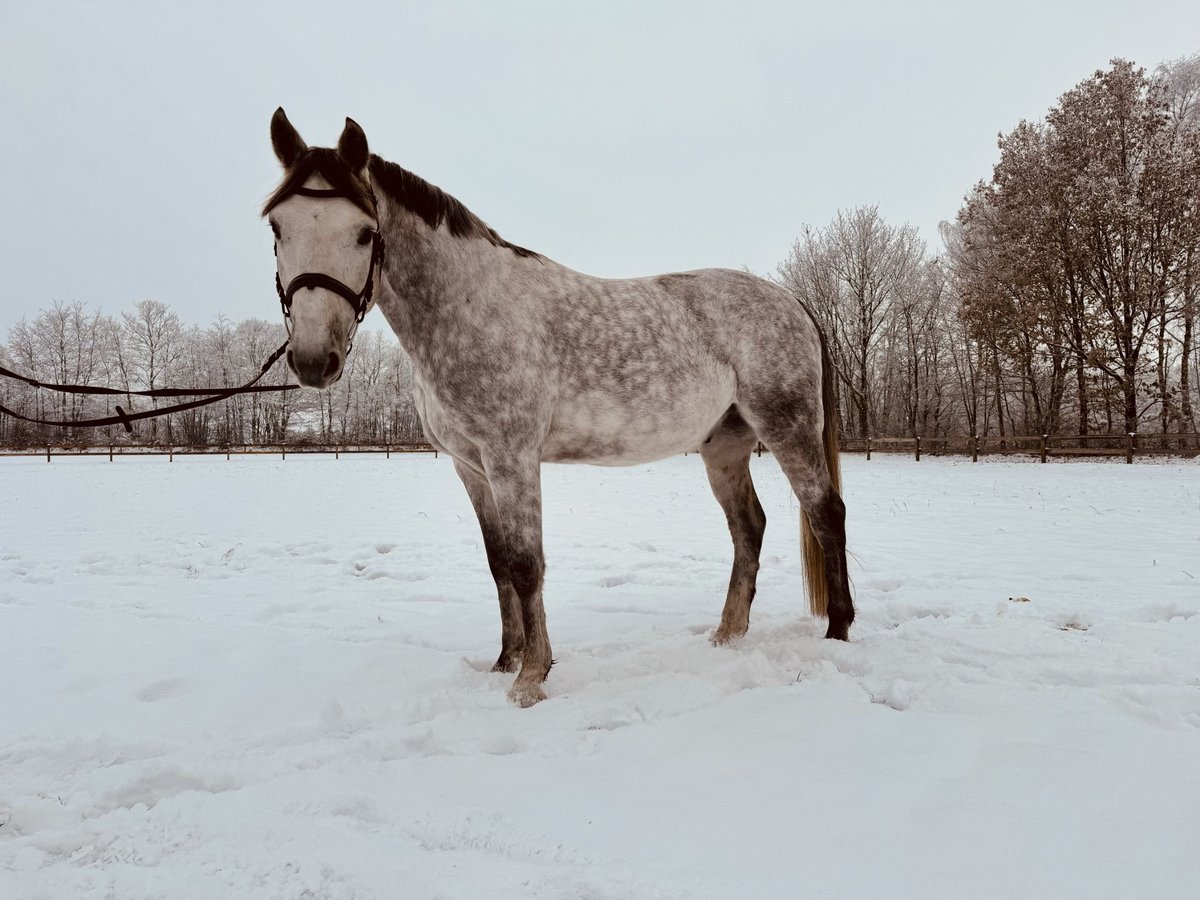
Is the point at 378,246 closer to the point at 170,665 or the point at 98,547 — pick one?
the point at 170,665

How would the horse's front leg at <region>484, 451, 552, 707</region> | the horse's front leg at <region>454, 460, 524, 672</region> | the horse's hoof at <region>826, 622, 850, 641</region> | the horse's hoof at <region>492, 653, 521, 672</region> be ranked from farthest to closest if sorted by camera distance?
1. the horse's hoof at <region>826, 622, 850, 641</region>
2. the horse's front leg at <region>454, 460, 524, 672</region>
3. the horse's hoof at <region>492, 653, 521, 672</region>
4. the horse's front leg at <region>484, 451, 552, 707</region>

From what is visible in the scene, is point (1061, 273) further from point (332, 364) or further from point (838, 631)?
point (332, 364)

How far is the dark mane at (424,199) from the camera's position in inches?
120

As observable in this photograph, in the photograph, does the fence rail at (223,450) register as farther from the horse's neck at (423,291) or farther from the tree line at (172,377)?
the horse's neck at (423,291)

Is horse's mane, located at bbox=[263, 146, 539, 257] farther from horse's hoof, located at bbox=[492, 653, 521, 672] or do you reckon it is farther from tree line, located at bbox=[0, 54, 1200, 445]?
tree line, located at bbox=[0, 54, 1200, 445]

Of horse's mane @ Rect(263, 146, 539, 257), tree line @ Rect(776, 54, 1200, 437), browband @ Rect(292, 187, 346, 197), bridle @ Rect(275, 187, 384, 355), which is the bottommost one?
bridle @ Rect(275, 187, 384, 355)

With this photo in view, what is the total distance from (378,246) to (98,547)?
646cm

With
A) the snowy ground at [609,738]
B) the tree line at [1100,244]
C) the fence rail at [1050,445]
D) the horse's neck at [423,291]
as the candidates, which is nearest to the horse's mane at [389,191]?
the horse's neck at [423,291]

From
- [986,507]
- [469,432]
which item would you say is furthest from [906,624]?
[986,507]

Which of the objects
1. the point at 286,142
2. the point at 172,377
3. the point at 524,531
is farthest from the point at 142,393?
the point at 172,377

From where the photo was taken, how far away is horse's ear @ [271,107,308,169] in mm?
→ 2699

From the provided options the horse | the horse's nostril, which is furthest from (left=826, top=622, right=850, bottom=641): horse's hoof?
the horse's nostril

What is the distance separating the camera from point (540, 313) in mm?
3229

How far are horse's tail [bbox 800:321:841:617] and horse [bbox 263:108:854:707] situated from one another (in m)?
0.01
